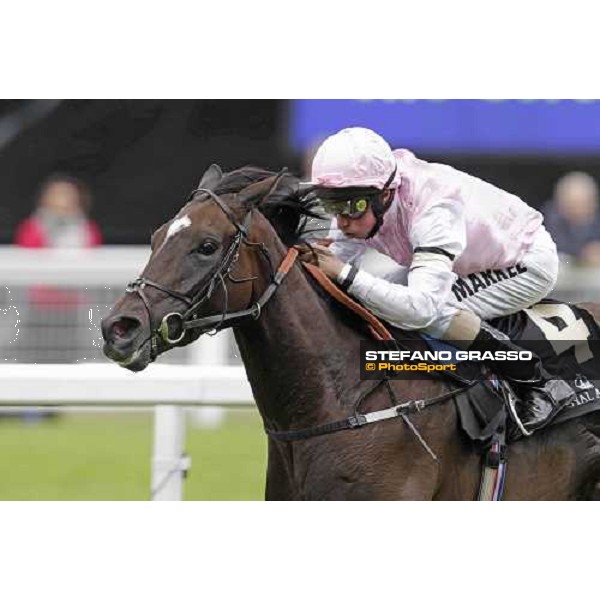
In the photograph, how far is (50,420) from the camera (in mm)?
5203

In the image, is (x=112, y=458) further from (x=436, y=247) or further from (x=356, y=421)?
(x=436, y=247)

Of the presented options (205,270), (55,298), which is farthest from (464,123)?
(55,298)

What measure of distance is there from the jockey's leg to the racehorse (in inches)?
7.4

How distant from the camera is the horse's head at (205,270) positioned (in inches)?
155

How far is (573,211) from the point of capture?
15.2 ft

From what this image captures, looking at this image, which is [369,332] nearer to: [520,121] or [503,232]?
[503,232]

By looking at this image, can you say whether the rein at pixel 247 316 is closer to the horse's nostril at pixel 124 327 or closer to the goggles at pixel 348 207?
the horse's nostril at pixel 124 327

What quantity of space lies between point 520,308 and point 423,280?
544 mm

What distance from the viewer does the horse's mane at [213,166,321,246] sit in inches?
167

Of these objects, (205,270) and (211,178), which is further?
(211,178)

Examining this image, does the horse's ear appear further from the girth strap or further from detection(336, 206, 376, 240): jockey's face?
the girth strap

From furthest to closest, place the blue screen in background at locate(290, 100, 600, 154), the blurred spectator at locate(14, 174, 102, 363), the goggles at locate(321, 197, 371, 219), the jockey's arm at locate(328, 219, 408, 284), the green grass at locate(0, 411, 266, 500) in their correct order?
the green grass at locate(0, 411, 266, 500)
the blurred spectator at locate(14, 174, 102, 363)
the blue screen in background at locate(290, 100, 600, 154)
the jockey's arm at locate(328, 219, 408, 284)
the goggles at locate(321, 197, 371, 219)

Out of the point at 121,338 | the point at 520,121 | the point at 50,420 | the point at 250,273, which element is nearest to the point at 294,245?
the point at 250,273

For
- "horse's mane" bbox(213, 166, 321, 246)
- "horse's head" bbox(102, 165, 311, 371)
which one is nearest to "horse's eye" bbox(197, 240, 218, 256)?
"horse's head" bbox(102, 165, 311, 371)
